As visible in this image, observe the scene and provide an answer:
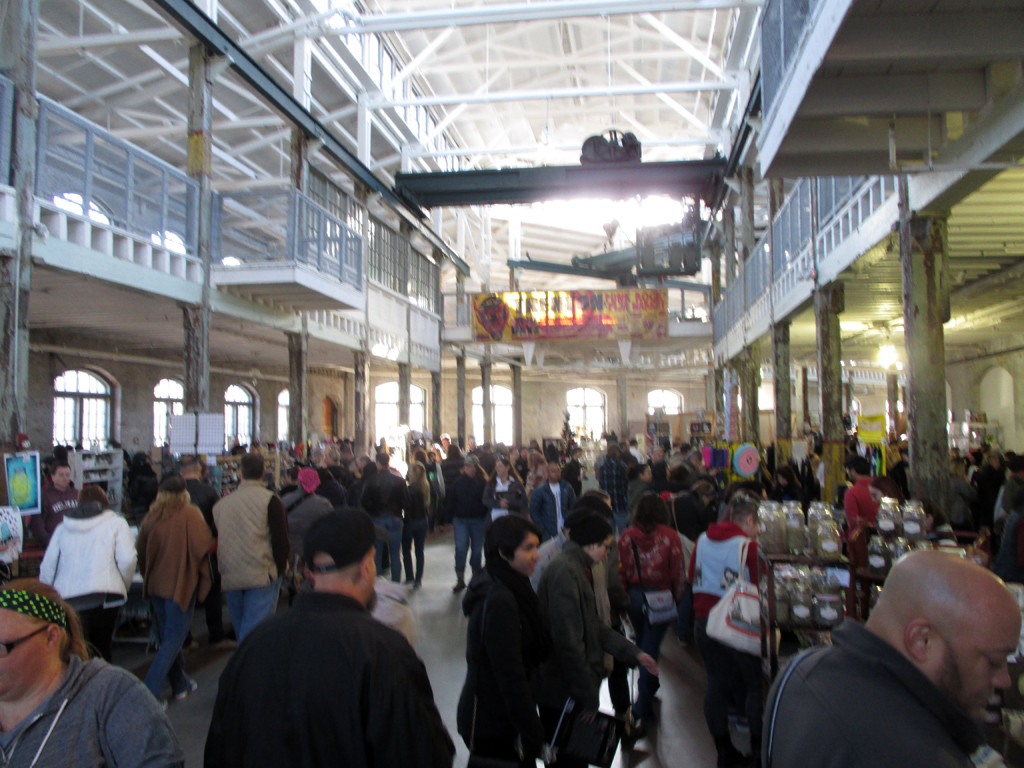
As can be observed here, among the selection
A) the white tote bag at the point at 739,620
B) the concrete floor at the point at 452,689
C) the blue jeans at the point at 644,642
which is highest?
the white tote bag at the point at 739,620

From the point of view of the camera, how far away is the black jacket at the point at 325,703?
6.21 ft

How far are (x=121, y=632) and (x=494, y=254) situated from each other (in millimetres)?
29297

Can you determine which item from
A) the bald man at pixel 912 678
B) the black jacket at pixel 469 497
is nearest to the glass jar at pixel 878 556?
the bald man at pixel 912 678

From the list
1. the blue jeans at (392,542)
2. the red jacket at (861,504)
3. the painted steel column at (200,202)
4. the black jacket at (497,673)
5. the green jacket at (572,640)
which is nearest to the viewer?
the black jacket at (497,673)

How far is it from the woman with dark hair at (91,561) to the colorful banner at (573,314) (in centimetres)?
1638

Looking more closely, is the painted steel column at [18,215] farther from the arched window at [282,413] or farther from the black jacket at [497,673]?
the arched window at [282,413]

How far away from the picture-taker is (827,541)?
14.8 feet

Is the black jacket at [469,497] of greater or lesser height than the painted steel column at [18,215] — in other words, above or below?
below

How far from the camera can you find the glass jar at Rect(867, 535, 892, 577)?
13.9ft

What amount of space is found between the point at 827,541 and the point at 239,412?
22.2 metres

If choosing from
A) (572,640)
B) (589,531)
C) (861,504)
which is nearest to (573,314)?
(861,504)

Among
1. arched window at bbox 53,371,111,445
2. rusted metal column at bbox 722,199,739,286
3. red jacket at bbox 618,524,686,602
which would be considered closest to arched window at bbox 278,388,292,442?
arched window at bbox 53,371,111,445

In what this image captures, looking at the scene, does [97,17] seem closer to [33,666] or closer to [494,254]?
[33,666]

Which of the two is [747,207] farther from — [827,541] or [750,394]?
[827,541]
